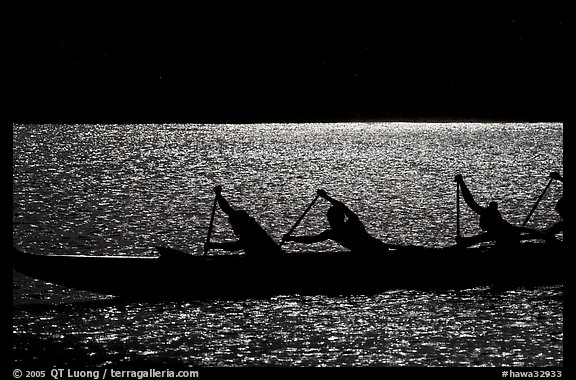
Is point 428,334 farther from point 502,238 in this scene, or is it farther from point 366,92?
point 366,92

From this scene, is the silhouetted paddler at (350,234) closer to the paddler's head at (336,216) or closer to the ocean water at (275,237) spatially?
the paddler's head at (336,216)

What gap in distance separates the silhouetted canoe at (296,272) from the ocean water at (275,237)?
1.64ft

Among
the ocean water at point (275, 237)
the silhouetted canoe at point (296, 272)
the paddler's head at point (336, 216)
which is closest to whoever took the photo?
the ocean water at point (275, 237)

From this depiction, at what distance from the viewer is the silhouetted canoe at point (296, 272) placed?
2578cm

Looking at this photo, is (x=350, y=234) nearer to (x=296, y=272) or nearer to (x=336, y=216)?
(x=336, y=216)

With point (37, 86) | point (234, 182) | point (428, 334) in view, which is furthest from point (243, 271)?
point (37, 86)

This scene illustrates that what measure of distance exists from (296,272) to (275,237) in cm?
1998

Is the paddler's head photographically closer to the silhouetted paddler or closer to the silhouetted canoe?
the silhouetted paddler

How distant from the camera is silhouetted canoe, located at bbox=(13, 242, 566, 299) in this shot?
84.6 feet

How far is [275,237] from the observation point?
46438 mm

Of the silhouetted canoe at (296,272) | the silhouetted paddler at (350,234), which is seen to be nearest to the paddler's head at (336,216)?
the silhouetted paddler at (350,234)

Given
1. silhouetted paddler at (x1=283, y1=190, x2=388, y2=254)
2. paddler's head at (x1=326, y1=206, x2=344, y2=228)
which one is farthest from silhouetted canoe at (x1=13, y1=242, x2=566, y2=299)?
paddler's head at (x1=326, y1=206, x2=344, y2=228)

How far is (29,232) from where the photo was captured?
47.4m

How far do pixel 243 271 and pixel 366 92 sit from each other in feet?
478
